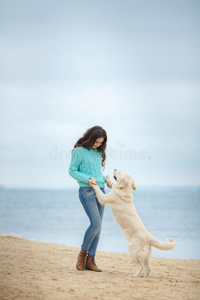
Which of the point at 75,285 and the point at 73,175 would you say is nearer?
the point at 75,285

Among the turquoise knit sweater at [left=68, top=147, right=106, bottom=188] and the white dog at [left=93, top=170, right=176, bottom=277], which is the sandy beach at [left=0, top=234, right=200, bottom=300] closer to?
the white dog at [left=93, top=170, right=176, bottom=277]

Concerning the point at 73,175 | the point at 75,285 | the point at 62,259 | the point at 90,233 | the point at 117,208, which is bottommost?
the point at 62,259

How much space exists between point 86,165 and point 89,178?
11.3 inches

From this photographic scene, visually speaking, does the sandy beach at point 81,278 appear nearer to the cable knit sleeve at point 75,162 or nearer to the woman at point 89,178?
the woman at point 89,178

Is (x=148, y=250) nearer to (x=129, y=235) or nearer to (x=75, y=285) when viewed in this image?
(x=129, y=235)

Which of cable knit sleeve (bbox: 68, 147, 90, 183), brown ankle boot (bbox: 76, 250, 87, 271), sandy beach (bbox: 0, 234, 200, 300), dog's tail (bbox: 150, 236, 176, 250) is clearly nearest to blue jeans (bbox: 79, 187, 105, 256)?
brown ankle boot (bbox: 76, 250, 87, 271)

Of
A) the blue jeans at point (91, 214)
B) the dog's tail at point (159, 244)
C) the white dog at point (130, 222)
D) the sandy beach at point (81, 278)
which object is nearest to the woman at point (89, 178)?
the blue jeans at point (91, 214)

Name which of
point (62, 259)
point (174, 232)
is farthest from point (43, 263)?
point (174, 232)

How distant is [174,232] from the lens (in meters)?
25.2

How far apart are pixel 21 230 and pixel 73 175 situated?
21.6 m

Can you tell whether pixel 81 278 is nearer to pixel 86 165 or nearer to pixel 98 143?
pixel 86 165

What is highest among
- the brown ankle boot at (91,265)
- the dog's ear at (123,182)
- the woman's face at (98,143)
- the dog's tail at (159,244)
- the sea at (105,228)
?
the woman's face at (98,143)

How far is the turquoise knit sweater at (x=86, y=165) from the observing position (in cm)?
566

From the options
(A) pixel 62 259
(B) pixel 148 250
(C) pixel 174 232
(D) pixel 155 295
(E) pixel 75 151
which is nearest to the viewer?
(D) pixel 155 295
